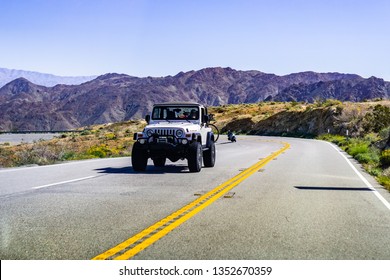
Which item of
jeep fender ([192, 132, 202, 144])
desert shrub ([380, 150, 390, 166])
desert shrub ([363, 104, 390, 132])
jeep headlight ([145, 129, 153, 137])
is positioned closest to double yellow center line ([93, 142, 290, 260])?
jeep fender ([192, 132, 202, 144])

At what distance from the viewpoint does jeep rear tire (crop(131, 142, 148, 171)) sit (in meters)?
14.5

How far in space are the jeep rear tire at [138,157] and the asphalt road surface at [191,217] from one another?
1.33 m

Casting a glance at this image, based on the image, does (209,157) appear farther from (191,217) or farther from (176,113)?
(191,217)

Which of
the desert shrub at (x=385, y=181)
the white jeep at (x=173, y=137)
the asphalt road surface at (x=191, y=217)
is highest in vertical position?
the white jeep at (x=173, y=137)

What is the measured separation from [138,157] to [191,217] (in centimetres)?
727

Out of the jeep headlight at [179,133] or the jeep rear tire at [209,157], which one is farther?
the jeep rear tire at [209,157]

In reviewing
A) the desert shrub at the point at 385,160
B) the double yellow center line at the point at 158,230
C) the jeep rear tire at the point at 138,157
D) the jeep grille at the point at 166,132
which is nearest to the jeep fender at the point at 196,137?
the jeep grille at the point at 166,132

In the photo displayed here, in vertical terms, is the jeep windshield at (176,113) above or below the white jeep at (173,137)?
above

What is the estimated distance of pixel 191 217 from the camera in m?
7.65

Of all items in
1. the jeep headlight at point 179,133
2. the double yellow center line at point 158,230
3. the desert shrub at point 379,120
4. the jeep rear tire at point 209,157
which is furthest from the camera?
the desert shrub at point 379,120

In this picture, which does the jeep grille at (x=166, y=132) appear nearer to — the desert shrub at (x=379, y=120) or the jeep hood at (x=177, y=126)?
the jeep hood at (x=177, y=126)

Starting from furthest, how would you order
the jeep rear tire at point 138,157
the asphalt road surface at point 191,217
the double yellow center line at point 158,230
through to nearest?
the jeep rear tire at point 138,157 < the asphalt road surface at point 191,217 < the double yellow center line at point 158,230

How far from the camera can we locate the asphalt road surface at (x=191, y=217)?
567cm
